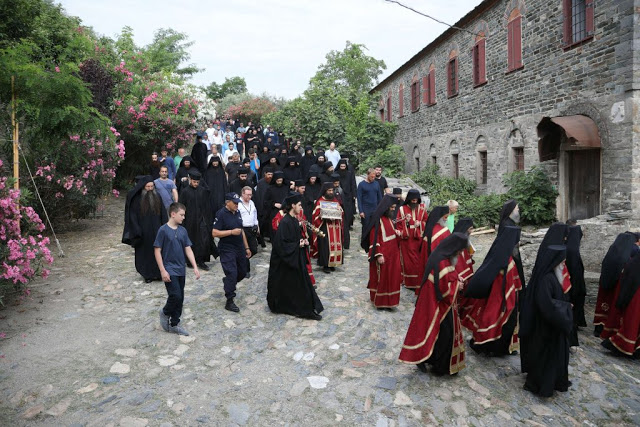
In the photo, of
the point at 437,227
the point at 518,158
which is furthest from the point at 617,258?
the point at 518,158

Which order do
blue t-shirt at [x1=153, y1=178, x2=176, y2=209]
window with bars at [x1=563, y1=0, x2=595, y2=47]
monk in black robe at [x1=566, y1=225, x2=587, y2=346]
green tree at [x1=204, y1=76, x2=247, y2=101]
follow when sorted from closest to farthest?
monk in black robe at [x1=566, y1=225, x2=587, y2=346] → blue t-shirt at [x1=153, y1=178, x2=176, y2=209] → window with bars at [x1=563, y1=0, x2=595, y2=47] → green tree at [x1=204, y1=76, x2=247, y2=101]

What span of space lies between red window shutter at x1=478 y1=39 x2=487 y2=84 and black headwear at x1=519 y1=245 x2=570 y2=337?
1350cm

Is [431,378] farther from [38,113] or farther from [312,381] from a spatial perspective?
[38,113]

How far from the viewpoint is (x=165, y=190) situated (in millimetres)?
10070

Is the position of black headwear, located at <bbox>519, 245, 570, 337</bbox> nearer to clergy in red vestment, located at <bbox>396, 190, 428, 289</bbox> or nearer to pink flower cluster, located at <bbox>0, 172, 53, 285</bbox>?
clergy in red vestment, located at <bbox>396, 190, 428, 289</bbox>

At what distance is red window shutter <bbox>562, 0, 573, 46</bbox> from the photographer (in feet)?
42.0

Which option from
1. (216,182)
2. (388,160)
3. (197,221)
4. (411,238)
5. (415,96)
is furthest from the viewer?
(415,96)

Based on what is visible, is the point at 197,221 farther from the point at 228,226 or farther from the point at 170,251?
the point at 170,251

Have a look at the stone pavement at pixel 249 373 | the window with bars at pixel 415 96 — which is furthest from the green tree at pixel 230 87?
the stone pavement at pixel 249 373

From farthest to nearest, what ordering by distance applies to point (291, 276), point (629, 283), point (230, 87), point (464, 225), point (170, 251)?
point (230, 87) → point (291, 276) → point (629, 283) → point (170, 251) → point (464, 225)

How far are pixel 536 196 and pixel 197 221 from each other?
9.12 m

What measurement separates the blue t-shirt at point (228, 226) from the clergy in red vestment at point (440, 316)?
3.30 metres

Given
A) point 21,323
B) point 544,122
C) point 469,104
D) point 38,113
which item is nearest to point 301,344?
point 21,323

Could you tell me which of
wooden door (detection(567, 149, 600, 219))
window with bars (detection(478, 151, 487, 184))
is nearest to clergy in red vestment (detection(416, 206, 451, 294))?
wooden door (detection(567, 149, 600, 219))
